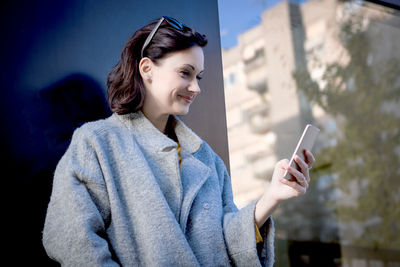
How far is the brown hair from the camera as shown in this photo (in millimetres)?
1103

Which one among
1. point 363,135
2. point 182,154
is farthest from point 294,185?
point 363,135

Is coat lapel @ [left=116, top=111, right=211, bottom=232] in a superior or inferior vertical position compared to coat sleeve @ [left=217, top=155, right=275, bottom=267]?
superior

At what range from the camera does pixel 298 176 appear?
3.27 ft

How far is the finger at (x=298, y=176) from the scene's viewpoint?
0.99m

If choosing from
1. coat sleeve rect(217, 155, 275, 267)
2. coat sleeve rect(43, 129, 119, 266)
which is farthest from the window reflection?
coat sleeve rect(43, 129, 119, 266)

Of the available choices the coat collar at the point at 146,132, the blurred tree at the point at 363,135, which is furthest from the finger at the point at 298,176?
the blurred tree at the point at 363,135

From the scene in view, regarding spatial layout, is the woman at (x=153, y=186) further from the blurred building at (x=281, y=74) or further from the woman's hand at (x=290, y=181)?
the blurred building at (x=281, y=74)

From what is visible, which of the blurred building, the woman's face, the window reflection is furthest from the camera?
the blurred building

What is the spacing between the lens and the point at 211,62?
1.46 meters

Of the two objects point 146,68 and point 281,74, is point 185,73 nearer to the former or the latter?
point 146,68

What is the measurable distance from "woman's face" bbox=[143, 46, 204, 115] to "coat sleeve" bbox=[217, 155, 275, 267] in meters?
0.35

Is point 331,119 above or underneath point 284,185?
underneath

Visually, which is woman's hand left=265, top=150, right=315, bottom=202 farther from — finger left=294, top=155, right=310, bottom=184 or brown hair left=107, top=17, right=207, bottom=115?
brown hair left=107, top=17, right=207, bottom=115

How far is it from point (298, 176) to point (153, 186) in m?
0.38
